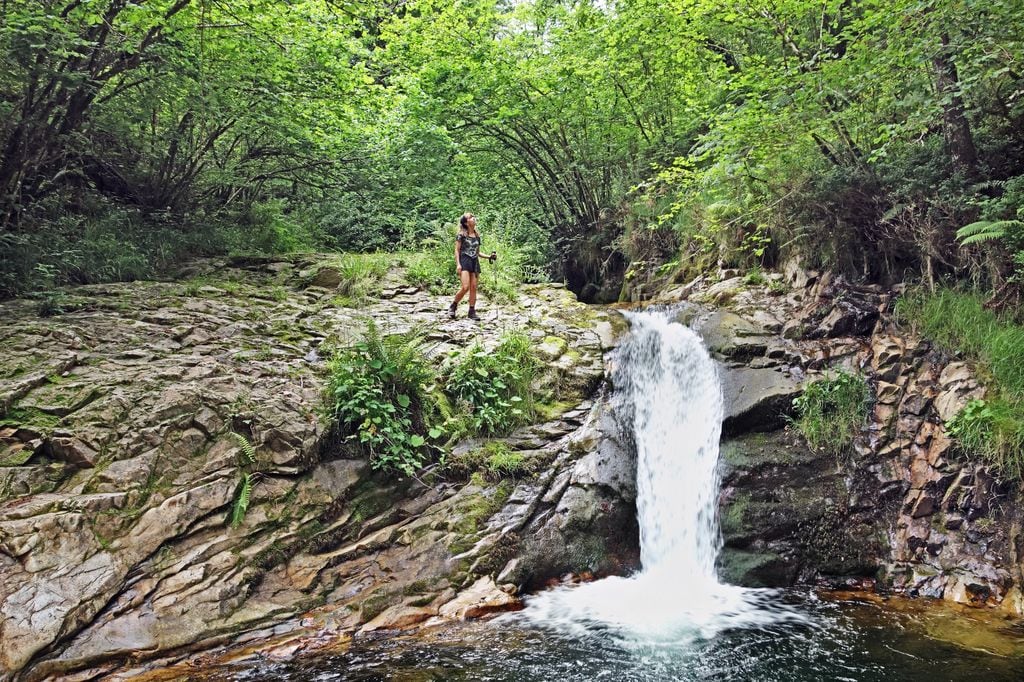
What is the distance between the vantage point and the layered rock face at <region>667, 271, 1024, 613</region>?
244 inches

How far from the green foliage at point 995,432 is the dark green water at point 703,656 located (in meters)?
1.67

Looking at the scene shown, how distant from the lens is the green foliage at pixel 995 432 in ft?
19.8

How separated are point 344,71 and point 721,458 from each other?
29.7 feet

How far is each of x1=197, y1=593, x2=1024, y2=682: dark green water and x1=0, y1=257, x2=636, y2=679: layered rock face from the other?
57cm

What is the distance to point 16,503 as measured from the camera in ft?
17.3

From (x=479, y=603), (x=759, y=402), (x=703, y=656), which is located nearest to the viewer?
(x=703, y=656)

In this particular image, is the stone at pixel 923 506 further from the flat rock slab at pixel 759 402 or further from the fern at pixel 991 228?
the fern at pixel 991 228

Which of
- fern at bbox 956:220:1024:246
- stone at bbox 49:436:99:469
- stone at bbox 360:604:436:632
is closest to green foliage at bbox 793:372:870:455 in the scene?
fern at bbox 956:220:1024:246

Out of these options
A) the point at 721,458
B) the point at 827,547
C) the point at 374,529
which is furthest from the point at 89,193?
the point at 827,547

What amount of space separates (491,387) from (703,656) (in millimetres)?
4029

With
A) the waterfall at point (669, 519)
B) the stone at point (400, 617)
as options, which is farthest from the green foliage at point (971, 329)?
the stone at point (400, 617)

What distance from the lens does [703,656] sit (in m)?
5.00

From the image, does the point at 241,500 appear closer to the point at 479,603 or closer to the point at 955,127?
the point at 479,603

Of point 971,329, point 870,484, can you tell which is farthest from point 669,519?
point 971,329
